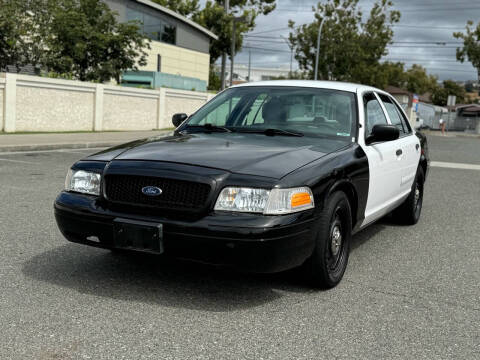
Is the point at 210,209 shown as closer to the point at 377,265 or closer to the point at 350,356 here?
the point at 350,356

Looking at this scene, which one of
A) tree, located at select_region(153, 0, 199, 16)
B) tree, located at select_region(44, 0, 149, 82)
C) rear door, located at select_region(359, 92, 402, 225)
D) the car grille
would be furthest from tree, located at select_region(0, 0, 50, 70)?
tree, located at select_region(153, 0, 199, 16)

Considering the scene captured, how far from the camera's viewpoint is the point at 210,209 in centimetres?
369

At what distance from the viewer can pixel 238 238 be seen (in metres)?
3.57

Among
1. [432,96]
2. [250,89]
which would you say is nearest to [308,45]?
[250,89]

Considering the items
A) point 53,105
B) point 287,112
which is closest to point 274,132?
point 287,112

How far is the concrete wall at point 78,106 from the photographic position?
18.2 metres

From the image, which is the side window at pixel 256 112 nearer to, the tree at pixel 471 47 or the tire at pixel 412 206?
the tire at pixel 412 206

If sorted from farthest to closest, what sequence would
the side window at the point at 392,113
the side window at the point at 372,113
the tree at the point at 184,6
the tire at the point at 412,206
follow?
1. the tree at the point at 184,6
2. the tire at the point at 412,206
3. the side window at the point at 392,113
4. the side window at the point at 372,113

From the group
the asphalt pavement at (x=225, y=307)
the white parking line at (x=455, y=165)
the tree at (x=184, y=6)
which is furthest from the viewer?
the tree at (x=184, y=6)

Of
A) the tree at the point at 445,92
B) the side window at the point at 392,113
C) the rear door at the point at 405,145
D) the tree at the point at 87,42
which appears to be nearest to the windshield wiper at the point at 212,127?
the rear door at the point at 405,145

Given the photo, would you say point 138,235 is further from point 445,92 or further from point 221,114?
point 445,92

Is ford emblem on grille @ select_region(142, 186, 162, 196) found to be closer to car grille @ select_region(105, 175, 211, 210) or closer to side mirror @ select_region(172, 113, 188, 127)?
car grille @ select_region(105, 175, 211, 210)

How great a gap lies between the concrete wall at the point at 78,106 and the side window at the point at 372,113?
14.6m

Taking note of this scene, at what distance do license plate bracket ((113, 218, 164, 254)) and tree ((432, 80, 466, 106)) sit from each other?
111 meters
